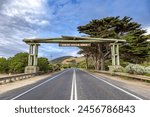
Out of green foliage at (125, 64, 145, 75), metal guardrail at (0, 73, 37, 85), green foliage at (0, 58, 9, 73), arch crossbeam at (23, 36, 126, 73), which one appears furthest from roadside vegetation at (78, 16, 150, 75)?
green foliage at (0, 58, 9, 73)

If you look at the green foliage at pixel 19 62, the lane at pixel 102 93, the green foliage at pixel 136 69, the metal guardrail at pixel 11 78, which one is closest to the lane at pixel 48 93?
the lane at pixel 102 93

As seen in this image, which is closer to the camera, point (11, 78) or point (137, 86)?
point (137, 86)

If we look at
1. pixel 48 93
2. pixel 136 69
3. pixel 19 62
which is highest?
pixel 19 62

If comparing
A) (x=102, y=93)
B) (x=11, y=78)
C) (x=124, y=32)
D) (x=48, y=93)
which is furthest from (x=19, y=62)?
(x=102, y=93)

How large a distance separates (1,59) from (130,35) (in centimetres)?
4779

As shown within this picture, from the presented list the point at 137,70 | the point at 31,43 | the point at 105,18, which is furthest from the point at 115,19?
the point at 137,70

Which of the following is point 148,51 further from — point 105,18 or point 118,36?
point 105,18

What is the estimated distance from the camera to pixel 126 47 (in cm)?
4578

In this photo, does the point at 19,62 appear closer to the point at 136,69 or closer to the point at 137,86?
the point at 136,69

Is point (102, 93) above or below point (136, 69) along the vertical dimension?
below

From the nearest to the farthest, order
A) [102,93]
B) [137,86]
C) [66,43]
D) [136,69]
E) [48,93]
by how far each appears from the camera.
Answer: [102,93] < [48,93] < [137,86] < [136,69] < [66,43]

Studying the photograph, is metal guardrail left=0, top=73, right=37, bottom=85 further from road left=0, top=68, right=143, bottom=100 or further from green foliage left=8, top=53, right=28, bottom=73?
green foliage left=8, top=53, right=28, bottom=73

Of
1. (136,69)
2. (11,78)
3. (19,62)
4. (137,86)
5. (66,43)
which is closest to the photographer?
(137,86)

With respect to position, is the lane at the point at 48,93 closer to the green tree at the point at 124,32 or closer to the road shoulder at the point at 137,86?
the road shoulder at the point at 137,86
